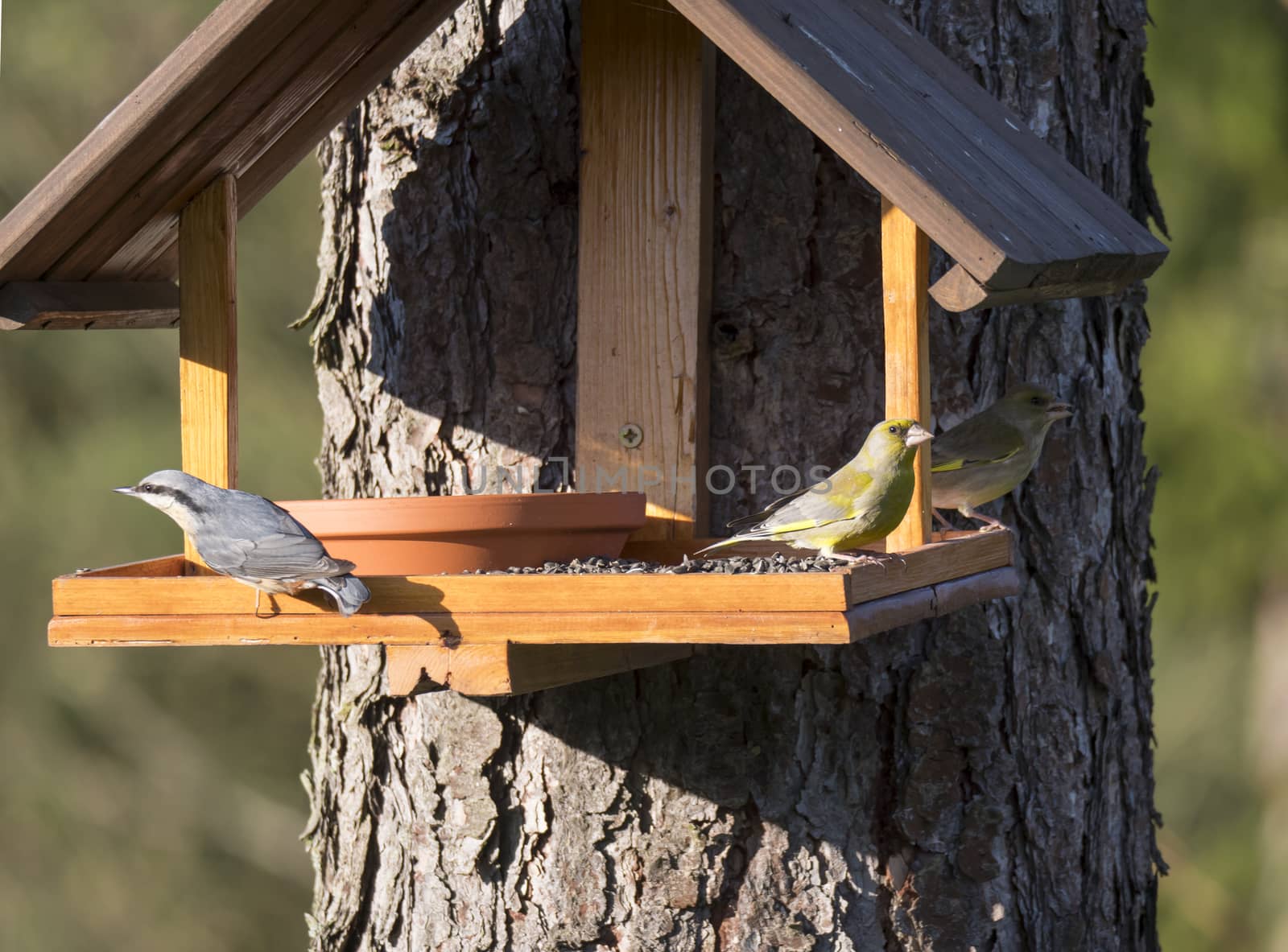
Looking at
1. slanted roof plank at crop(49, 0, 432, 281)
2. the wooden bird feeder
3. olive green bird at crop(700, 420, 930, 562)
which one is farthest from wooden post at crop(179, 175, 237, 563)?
olive green bird at crop(700, 420, 930, 562)

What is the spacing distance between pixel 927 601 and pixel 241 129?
5.67 ft

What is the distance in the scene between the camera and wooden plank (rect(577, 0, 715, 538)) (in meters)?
3.61

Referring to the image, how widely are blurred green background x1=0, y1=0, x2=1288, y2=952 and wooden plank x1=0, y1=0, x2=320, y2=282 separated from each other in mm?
5034

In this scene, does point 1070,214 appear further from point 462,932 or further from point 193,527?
point 462,932

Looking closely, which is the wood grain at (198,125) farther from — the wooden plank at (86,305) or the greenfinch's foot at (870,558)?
the greenfinch's foot at (870,558)

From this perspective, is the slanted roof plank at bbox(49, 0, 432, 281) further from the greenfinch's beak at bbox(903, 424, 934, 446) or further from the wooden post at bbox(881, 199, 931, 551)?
the greenfinch's beak at bbox(903, 424, 934, 446)

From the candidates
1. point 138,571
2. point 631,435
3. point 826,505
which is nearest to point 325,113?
point 631,435

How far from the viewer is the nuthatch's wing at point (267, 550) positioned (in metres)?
2.61

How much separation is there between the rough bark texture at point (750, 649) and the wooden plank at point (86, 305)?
59cm

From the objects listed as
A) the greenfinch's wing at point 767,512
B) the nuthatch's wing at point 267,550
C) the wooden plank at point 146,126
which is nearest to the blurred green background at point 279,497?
the greenfinch's wing at point 767,512

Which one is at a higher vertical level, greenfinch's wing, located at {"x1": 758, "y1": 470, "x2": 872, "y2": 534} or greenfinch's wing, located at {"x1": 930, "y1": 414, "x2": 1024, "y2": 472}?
greenfinch's wing, located at {"x1": 930, "y1": 414, "x2": 1024, "y2": 472}

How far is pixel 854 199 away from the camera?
12.0ft

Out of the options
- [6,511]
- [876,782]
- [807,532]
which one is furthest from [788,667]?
[6,511]

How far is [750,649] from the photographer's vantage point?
3.67 meters
